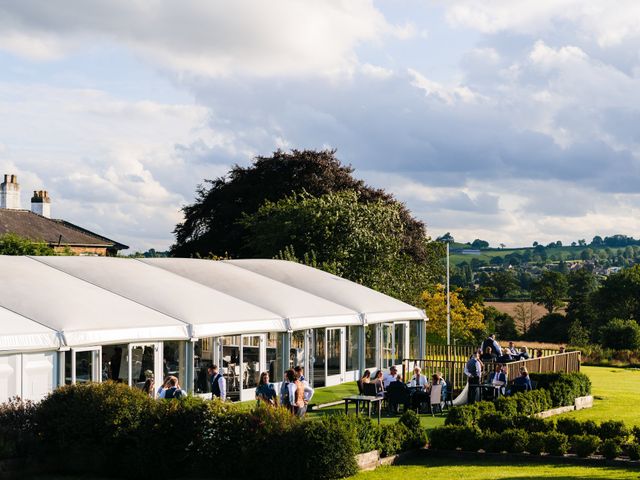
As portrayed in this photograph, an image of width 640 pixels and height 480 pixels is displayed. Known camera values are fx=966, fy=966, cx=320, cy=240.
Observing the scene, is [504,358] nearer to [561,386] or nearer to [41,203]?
[561,386]

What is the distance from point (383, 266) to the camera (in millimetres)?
45031

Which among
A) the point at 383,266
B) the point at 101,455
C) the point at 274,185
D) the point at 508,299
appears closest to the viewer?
the point at 101,455

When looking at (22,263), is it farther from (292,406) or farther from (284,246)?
(284,246)

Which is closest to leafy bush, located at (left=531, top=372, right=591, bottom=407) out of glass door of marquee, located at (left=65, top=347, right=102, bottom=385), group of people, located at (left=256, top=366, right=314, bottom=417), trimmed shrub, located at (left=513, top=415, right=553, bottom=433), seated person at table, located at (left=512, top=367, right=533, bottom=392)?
seated person at table, located at (left=512, top=367, right=533, bottom=392)

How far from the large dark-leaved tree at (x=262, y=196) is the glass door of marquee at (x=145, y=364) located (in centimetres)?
2796

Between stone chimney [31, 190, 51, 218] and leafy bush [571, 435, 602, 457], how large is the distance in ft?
152

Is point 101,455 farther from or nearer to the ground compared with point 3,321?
nearer to the ground

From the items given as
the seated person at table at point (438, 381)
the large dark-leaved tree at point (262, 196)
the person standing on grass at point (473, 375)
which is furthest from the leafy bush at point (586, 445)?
the large dark-leaved tree at point (262, 196)

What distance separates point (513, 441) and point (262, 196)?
35097 millimetres

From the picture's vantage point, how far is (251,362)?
2730 cm

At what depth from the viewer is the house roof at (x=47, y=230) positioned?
5297cm

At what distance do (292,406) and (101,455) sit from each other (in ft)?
14.8

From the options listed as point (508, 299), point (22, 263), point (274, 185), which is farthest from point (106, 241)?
point (508, 299)

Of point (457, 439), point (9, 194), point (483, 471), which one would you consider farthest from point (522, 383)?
point (9, 194)
